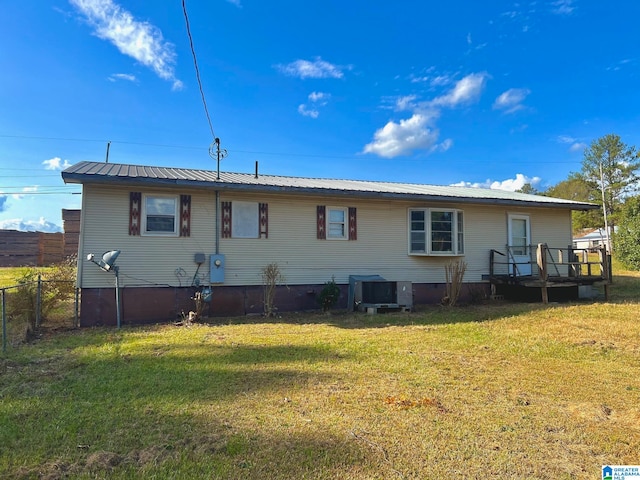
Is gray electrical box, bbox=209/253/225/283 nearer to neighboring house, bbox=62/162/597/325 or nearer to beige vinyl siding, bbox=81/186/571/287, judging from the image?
neighboring house, bbox=62/162/597/325

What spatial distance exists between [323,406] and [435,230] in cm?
787

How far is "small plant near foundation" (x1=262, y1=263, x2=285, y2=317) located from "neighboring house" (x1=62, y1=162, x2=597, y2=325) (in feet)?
0.42

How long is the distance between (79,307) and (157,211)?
2.68 metres

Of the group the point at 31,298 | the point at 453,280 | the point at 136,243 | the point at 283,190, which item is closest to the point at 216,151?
A: the point at 283,190

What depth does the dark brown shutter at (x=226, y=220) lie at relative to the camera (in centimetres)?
912

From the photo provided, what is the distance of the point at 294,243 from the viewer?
965 centimetres

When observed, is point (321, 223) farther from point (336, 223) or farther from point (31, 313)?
point (31, 313)

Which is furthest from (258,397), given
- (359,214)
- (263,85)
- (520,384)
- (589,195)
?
(589,195)

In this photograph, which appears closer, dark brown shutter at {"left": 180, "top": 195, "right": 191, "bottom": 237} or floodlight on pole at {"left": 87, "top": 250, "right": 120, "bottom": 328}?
floodlight on pole at {"left": 87, "top": 250, "right": 120, "bottom": 328}

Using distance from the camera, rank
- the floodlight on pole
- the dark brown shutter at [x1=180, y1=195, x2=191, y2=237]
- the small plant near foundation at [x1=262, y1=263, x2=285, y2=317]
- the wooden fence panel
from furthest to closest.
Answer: the wooden fence panel
the small plant near foundation at [x1=262, y1=263, x2=285, y2=317]
the dark brown shutter at [x1=180, y1=195, x2=191, y2=237]
the floodlight on pole

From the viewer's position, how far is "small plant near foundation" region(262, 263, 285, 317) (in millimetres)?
8992

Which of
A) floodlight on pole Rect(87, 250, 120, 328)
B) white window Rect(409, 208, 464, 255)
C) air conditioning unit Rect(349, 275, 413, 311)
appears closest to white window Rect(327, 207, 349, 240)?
air conditioning unit Rect(349, 275, 413, 311)

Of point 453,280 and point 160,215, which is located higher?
point 160,215

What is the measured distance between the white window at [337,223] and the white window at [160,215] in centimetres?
379
